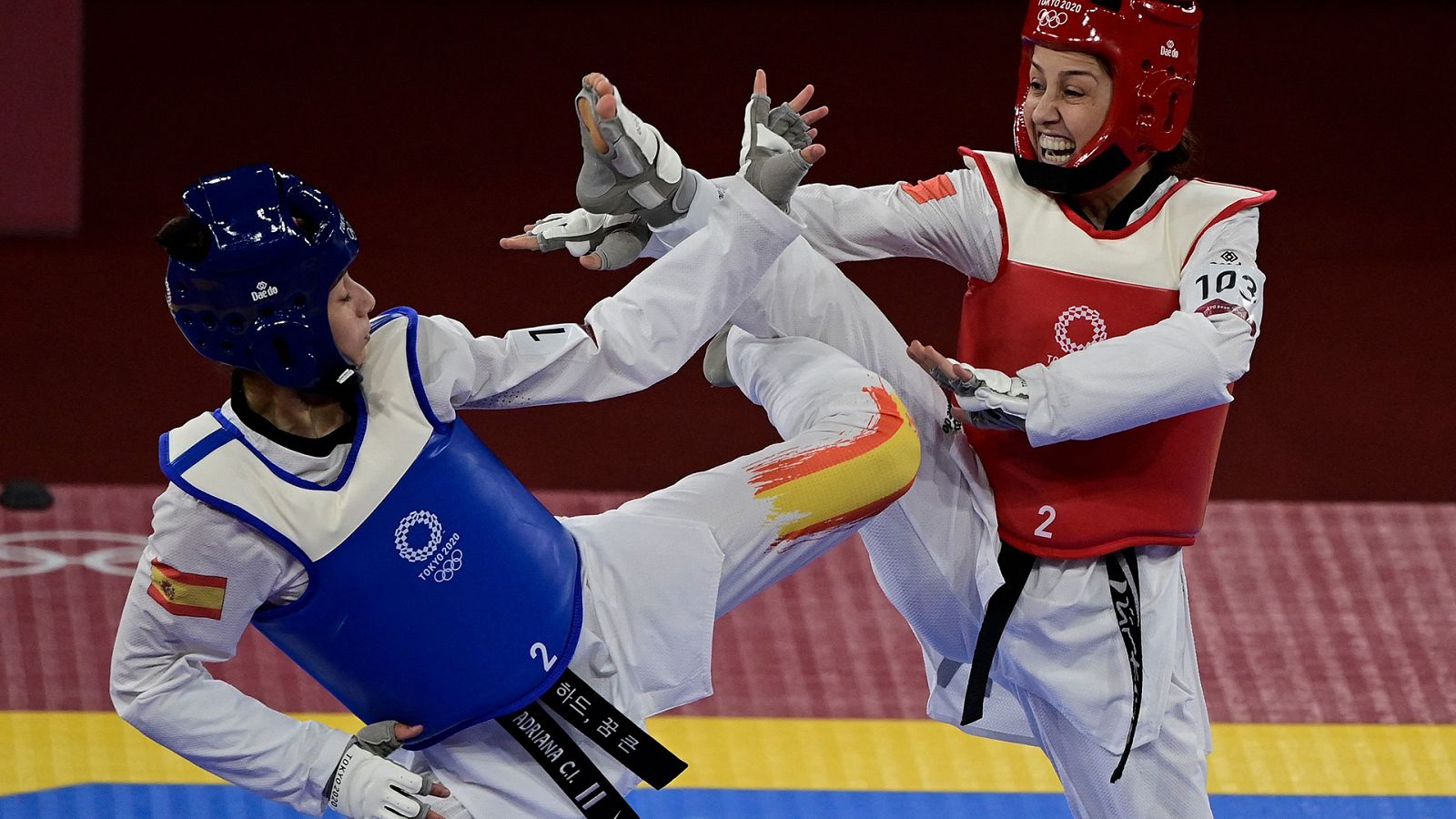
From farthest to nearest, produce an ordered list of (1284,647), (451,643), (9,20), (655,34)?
(655,34), (9,20), (1284,647), (451,643)

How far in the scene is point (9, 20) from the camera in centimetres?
827

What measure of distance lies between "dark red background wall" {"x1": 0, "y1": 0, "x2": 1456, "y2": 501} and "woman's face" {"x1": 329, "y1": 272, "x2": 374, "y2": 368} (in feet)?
11.4

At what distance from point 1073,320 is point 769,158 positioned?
2.22 feet

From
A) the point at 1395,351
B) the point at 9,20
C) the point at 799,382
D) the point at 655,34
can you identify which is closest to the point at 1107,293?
the point at 799,382

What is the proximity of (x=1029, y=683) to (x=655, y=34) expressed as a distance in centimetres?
795

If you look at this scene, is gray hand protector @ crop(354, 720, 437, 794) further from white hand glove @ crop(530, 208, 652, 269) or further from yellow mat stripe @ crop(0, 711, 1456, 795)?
yellow mat stripe @ crop(0, 711, 1456, 795)

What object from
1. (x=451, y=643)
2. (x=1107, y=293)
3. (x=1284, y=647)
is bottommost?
(x=1284, y=647)

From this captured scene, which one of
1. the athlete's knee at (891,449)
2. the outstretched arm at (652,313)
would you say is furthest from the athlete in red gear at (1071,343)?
the outstretched arm at (652,313)

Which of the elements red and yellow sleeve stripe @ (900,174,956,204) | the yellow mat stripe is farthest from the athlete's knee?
the yellow mat stripe

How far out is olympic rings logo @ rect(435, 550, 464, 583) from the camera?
9.35 ft

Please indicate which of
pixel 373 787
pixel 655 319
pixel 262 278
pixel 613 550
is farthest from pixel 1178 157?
pixel 373 787

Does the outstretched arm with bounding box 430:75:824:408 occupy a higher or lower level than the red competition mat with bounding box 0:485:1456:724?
higher

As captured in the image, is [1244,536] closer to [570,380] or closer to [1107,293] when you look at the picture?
[1107,293]

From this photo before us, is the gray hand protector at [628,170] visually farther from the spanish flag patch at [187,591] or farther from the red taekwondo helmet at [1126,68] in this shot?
the spanish flag patch at [187,591]
